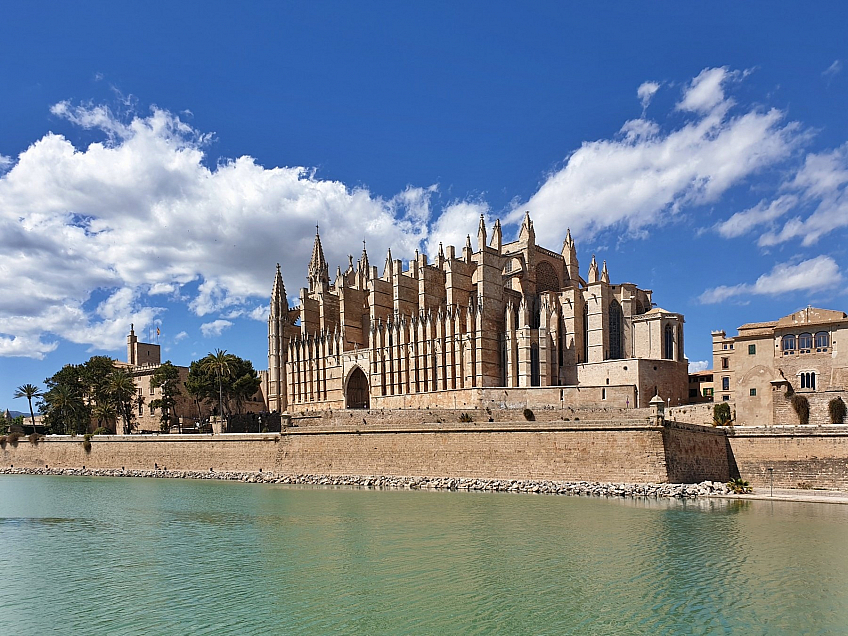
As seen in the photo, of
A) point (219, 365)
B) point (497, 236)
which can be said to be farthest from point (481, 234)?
point (219, 365)

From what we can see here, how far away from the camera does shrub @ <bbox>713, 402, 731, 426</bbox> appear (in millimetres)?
31925

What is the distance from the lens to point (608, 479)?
94.6ft

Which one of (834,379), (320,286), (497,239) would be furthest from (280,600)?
(320,286)

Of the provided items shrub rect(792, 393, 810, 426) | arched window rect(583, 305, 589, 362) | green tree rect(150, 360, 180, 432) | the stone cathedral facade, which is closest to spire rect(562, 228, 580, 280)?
the stone cathedral facade

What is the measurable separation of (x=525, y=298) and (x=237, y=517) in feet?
97.3

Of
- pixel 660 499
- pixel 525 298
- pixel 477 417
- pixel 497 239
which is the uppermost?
pixel 497 239

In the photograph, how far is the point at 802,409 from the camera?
31594mm

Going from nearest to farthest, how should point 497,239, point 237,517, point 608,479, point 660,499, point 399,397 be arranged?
point 237,517
point 660,499
point 608,479
point 399,397
point 497,239

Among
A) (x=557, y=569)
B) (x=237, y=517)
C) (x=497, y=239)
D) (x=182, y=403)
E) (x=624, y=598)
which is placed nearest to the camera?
(x=624, y=598)

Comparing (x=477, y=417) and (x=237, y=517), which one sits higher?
(x=477, y=417)

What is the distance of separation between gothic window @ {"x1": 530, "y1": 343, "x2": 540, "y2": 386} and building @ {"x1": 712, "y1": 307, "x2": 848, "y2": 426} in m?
10.4

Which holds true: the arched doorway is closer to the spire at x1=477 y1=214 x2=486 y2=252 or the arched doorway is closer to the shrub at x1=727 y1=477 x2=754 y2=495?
the spire at x1=477 y1=214 x2=486 y2=252

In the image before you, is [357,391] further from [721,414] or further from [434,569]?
[434,569]

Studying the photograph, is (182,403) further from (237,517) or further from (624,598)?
(624,598)
